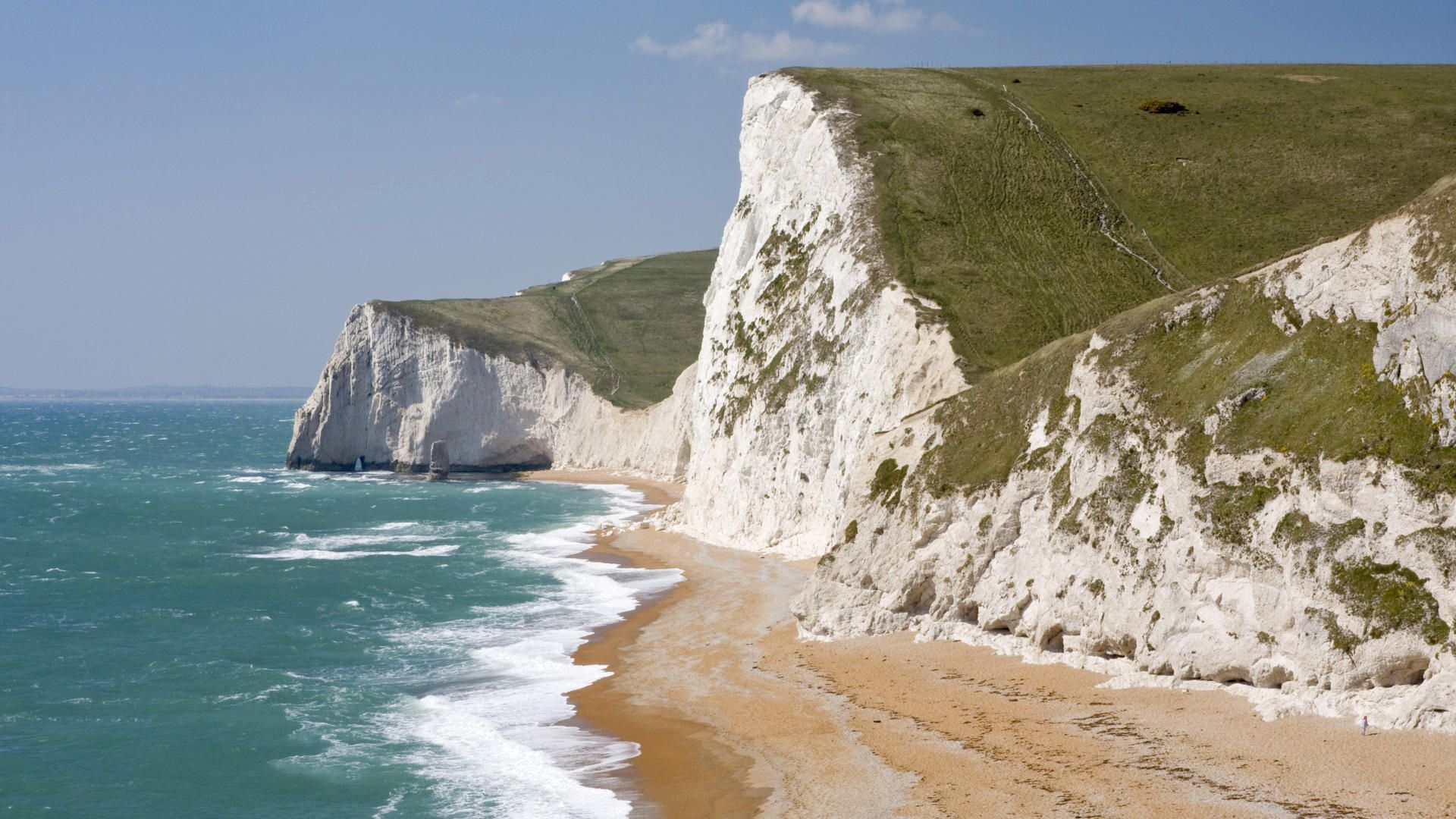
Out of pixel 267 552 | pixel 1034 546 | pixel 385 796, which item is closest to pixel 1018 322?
pixel 1034 546

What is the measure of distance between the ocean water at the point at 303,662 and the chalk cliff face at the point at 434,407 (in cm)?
3135

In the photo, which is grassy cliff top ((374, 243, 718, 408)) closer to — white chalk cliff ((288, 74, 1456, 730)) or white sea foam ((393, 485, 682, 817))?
white chalk cliff ((288, 74, 1456, 730))

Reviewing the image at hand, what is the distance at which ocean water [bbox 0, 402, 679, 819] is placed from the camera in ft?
82.8

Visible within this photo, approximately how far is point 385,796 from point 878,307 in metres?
31.2

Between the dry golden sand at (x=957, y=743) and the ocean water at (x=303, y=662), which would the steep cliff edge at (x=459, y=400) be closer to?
the ocean water at (x=303, y=662)

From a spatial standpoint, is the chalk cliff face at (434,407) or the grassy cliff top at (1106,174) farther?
the chalk cliff face at (434,407)

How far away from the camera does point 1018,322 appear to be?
47406mm

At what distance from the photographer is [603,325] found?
13350cm

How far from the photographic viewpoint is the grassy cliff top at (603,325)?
11381 cm

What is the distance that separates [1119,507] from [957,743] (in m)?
7.37

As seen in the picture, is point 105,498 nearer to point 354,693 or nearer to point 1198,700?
point 354,693

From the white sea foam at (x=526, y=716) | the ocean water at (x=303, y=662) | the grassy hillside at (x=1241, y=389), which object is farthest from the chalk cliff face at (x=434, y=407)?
the grassy hillside at (x=1241, y=389)

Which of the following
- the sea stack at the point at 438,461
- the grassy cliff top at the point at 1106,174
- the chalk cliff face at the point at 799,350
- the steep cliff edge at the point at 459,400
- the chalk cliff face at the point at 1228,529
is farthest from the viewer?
the steep cliff edge at the point at 459,400

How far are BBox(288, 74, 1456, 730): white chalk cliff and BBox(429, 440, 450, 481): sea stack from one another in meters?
52.6
